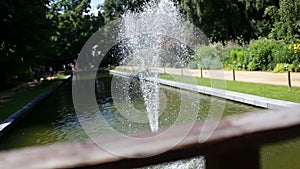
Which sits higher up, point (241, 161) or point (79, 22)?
point (79, 22)

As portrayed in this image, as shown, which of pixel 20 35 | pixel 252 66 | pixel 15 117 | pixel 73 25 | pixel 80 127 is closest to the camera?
pixel 80 127

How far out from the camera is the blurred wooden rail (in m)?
1.00

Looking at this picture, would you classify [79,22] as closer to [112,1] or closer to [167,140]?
[112,1]

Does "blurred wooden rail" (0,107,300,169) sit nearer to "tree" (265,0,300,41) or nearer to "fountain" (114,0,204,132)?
"tree" (265,0,300,41)

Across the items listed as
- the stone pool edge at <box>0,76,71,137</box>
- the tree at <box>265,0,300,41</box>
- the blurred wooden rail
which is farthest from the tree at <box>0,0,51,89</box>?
the blurred wooden rail

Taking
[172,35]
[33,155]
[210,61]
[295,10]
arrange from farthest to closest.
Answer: [172,35]
[210,61]
[295,10]
[33,155]

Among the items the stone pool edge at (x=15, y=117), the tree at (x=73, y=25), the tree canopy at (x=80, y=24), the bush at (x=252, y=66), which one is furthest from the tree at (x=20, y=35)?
the tree at (x=73, y=25)

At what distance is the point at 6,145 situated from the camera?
27.7 ft

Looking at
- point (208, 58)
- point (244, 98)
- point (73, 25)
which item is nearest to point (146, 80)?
point (208, 58)

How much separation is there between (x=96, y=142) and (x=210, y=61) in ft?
76.8

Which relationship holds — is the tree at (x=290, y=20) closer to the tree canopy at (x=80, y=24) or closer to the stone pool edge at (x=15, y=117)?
the tree canopy at (x=80, y=24)

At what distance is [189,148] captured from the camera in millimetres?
1125

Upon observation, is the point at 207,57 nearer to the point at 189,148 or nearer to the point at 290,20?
the point at 290,20

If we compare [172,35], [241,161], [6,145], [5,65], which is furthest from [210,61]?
[241,161]
